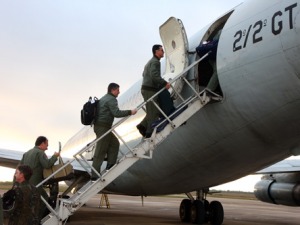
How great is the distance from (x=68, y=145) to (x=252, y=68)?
633 inches

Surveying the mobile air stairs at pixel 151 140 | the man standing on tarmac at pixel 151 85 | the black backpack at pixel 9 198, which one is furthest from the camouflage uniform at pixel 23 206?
the man standing on tarmac at pixel 151 85

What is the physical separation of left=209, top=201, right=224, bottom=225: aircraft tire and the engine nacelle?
2941 mm

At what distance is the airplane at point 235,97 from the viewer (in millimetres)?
6172

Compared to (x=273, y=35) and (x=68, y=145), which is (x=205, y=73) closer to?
(x=273, y=35)

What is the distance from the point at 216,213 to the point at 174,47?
5764 mm

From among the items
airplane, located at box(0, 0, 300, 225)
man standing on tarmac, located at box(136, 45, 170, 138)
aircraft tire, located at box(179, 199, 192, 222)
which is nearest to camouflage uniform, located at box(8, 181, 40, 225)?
airplane, located at box(0, 0, 300, 225)

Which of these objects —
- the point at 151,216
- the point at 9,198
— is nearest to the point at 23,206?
the point at 9,198

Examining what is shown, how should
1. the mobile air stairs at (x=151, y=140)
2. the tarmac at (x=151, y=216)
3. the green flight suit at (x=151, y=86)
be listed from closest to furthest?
the mobile air stairs at (x=151, y=140) < the green flight suit at (x=151, y=86) < the tarmac at (x=151, y=216)

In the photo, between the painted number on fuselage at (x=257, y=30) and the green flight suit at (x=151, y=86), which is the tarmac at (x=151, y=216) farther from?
the painted number on fuselage at (x=257, y=30)

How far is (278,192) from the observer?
14.4 meters

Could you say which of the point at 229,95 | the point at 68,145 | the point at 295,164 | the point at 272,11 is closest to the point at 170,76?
the point at 229,95

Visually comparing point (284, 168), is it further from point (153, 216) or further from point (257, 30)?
point (257, 30)

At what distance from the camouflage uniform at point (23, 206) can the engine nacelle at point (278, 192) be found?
10617 mm

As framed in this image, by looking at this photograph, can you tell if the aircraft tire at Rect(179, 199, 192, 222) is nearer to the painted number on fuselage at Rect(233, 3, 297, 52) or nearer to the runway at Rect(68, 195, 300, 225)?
the runway at Rect(68, 195, 300, 225)
